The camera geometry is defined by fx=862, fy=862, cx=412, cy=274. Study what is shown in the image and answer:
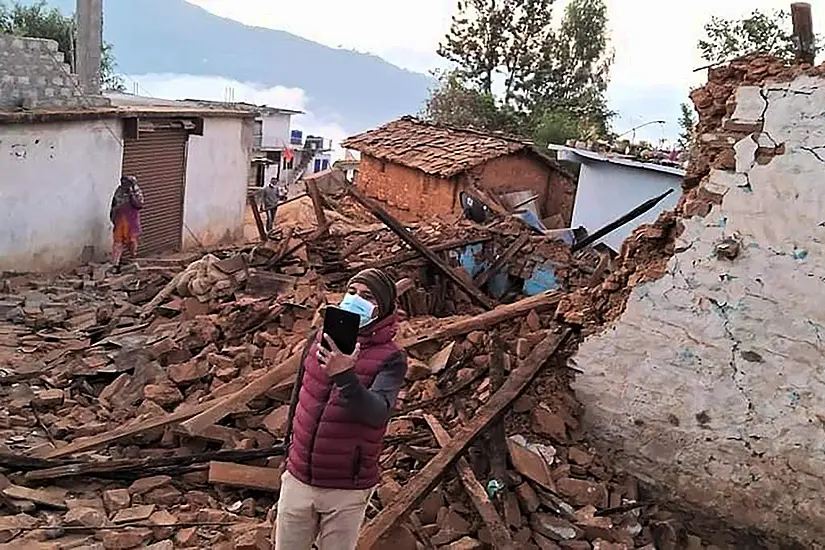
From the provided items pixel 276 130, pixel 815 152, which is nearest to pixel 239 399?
pixel 815 152

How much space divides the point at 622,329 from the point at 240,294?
4.65 m

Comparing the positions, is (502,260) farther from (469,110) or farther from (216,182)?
(469,110)

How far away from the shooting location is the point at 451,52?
3556 centimetres

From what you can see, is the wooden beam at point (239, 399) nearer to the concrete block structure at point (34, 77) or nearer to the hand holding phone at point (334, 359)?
the hand holding phone at point (334, 359)

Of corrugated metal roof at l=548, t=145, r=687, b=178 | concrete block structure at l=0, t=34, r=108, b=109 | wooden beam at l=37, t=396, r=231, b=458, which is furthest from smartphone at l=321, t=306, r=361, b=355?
concrete block structure at l=0, t=34, r=108, b=109

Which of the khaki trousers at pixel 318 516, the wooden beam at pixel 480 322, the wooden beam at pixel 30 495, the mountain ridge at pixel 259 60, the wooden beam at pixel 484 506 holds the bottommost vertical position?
the wooden beam at pixel 30 495

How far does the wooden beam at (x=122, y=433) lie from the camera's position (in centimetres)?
608

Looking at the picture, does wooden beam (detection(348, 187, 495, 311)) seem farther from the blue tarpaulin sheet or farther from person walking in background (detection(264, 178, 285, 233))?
person walking in background (detection(264, 178, 285, 233))

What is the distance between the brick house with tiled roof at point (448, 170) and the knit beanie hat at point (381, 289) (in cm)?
1514

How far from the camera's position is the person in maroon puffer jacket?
3.62 meters

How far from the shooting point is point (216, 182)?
64.2 ft

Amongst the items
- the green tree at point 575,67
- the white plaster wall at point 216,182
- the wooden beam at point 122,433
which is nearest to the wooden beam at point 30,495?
the wooden beam at point 122,433

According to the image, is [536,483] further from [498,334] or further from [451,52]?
[451,52]

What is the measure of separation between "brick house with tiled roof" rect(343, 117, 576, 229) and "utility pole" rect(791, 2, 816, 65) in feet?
42.8
